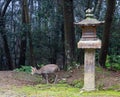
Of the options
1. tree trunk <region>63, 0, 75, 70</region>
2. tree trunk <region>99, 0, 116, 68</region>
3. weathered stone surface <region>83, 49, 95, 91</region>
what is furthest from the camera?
tree trunk <region>99, 0, 116, 68</region>

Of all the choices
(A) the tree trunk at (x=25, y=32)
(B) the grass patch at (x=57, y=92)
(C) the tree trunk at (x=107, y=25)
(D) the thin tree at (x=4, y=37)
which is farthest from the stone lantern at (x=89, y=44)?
(D) the thin tree at (x=4, y=37)

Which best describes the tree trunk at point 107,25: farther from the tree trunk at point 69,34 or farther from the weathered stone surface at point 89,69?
the weathered stone surface at point 89,69

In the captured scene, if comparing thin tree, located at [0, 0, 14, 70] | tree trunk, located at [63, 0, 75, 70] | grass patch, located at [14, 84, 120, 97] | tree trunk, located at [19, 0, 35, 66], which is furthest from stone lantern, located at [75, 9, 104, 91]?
thin tree, located at [0, 0, 14, 70]

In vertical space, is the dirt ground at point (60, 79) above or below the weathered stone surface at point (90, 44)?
below

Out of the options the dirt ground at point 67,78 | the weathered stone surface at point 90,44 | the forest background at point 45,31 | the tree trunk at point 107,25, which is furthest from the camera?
the forest background at point 45,31

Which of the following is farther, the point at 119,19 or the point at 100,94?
the point at 119,19

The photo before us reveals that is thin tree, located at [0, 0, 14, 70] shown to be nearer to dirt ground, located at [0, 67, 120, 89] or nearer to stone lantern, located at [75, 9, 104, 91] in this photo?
dirt ground, located at [0, 67, 120, 89]

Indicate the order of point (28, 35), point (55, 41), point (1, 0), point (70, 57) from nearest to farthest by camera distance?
point (70, 57) → point (28, 35) → point (55, 41) → point (1, 0)

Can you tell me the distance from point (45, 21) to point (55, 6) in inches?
34.8

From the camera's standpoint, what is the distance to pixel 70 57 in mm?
10445

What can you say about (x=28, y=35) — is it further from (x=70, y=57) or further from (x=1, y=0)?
(x=1, y=0)

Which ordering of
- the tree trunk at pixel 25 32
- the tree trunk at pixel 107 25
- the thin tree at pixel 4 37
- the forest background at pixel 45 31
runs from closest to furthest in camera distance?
the tree trunk at pixel 107 25
the tree trunk at pixel 25 32
the forest background at pixel 45 31
the thin tree at pixel 4 37

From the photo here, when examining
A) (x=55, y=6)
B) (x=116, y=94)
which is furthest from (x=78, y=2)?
(x=116, y=94)

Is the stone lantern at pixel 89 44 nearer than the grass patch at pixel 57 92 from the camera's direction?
No
